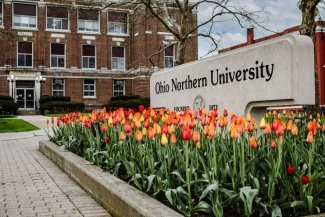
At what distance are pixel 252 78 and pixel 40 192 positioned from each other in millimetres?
3300

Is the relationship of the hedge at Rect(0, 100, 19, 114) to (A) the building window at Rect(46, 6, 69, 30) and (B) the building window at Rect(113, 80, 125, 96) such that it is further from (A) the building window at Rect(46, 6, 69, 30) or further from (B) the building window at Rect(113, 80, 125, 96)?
(B) the building window at Rect(113, 80, 125, 96)

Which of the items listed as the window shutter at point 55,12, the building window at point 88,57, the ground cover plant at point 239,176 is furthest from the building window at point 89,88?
the ground cover plant at point 239,176

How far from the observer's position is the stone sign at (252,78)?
4848 mm

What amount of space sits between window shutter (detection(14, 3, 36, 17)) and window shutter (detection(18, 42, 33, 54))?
9.19 feet

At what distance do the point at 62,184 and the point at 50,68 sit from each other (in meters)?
33.2

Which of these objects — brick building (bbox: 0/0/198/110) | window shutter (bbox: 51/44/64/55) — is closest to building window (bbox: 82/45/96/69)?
brick building (bbox: 0/0/198/110)

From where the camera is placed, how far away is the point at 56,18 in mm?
38188

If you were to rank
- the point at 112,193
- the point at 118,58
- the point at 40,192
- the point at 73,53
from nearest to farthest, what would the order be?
the point at 112,193 < the point at 40,192 < the point at 73,53 < the point at 118,58

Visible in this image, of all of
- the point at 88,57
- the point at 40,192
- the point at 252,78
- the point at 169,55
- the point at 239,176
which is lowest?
the point at 40,192

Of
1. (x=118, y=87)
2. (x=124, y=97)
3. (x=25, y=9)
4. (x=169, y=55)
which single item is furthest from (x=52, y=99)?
(x=169, y=55)

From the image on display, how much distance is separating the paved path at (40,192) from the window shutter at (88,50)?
103 ft

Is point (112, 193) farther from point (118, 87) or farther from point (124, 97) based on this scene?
point (118, 87)

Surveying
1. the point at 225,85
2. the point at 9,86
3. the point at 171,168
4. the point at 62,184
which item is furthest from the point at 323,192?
the point at 9,86

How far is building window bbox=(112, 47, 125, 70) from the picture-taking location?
39.9 m
